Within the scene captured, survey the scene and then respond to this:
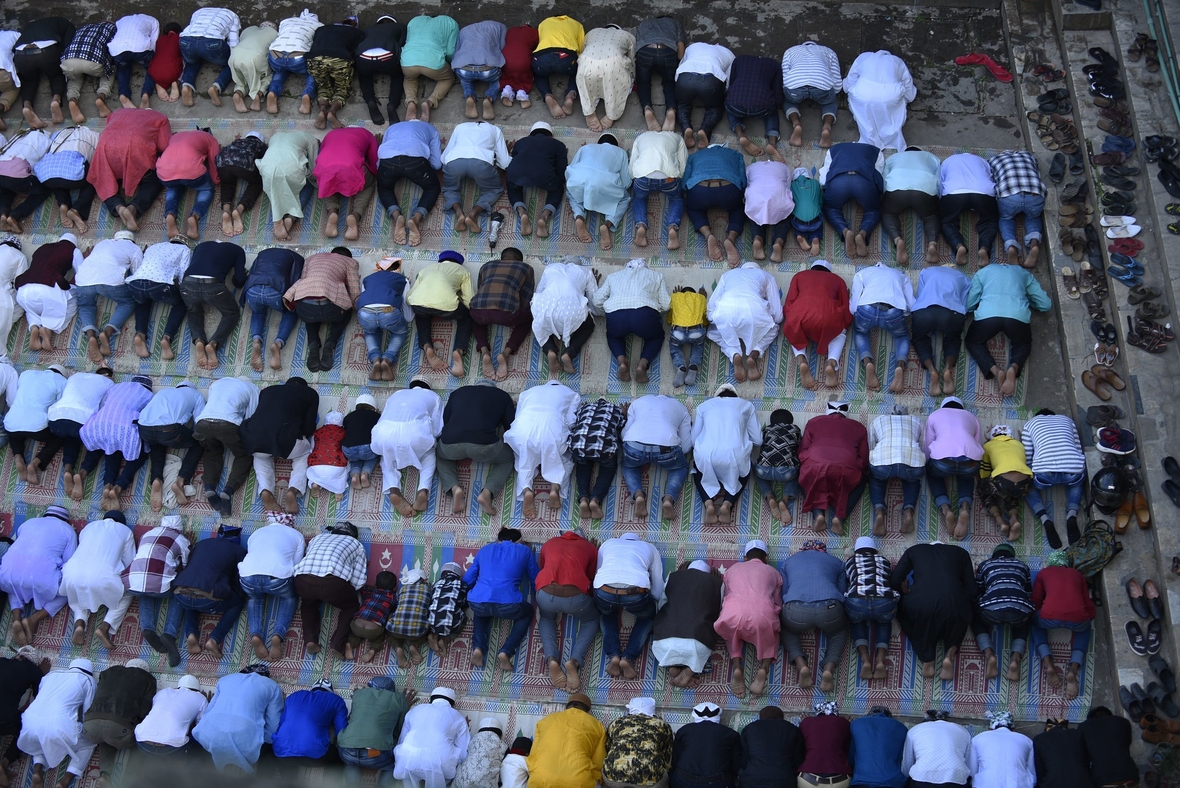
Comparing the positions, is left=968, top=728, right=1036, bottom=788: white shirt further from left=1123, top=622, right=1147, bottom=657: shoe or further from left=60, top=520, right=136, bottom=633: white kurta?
left=60, top=520, right=136, bottom=633: white kurta

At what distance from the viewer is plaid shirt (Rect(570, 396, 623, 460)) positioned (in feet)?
32.1

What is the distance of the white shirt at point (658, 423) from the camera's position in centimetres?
968

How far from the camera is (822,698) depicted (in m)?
9.38

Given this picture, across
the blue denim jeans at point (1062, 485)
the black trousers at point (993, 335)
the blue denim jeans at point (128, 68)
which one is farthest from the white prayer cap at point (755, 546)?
the blue denim jeans at point (128, 68)

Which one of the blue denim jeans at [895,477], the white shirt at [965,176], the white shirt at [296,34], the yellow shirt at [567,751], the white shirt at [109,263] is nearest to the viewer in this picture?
the yellow shirt at [567,751]

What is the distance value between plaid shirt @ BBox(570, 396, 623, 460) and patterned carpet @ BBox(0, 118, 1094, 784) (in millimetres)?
511

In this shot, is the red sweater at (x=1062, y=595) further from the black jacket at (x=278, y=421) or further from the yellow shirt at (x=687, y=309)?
the black jacket at (x=278, y=421)

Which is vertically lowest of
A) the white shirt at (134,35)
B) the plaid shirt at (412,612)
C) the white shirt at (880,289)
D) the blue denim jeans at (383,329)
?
the plaid shirt at (412,612)

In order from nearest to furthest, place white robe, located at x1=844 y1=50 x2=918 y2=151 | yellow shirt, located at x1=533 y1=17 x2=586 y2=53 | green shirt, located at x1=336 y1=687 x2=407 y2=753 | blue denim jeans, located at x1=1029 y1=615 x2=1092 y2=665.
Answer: green shirt, located at x1=336 y1=687 x2=407 y2=753
blue denim jeans, located at x1=1029 y1=615 x2=1092 y2=665
white robe, located at x1=844 y1=50 x2=918 y2=151
yellow shirt, located at x1=533 y1=17 x2=586 y2=53

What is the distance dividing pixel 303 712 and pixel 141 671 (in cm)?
138

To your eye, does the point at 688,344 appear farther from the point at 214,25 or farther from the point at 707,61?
the point at 214,25

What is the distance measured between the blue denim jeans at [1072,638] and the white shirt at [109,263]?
792 cm

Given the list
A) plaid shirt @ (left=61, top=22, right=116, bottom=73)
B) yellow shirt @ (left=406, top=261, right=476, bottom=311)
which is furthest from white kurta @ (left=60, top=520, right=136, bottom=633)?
plaid shirt @ (left=61, top=22, right=116, bottom=73)

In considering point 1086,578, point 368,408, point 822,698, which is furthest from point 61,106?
point 1086,578
